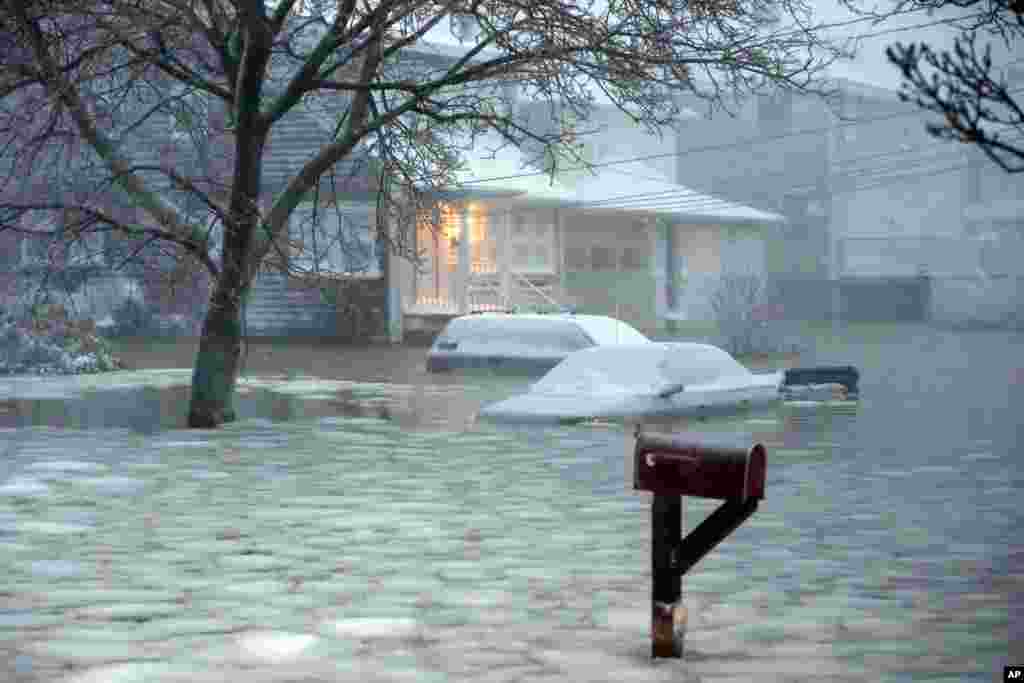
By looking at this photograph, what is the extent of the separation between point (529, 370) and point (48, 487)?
15.2 m

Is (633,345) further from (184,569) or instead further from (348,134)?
(184,569)

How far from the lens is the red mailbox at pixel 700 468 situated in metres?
6.41

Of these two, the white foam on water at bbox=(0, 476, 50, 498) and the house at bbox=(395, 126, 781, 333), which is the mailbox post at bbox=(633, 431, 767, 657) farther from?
the house at bbox=(395, 126, 781, 333)

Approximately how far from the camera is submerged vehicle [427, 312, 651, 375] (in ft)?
89.0

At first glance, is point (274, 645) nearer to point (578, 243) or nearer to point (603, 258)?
point (578, 243)

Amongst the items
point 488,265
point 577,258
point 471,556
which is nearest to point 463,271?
point 488,265

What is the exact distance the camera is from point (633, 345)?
19984 millimetres

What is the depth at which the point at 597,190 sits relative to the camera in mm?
43250

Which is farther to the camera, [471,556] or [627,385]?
[627,385]

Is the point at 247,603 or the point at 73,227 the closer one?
the point at 247,603

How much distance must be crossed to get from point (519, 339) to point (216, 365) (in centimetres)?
1060

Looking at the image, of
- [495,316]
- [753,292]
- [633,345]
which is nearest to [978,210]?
[753,292]

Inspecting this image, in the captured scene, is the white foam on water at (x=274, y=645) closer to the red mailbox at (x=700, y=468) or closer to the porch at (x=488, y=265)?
the red mailbox at (x=700, y=468)

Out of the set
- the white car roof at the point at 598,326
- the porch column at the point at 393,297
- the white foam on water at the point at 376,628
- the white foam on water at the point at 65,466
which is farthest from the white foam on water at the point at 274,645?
the porch column at the point at 393,297
